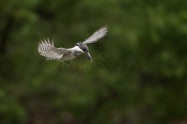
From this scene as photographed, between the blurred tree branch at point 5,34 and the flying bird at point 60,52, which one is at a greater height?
the blurred tree branch at point 5,34

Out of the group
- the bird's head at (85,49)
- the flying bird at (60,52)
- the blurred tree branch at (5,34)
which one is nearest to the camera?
the bird's head at (85,49)

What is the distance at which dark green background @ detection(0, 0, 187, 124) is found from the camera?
1611 centimetres

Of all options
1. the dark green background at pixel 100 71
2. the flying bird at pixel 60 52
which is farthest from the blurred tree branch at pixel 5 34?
the flying bird at pixel 60 52

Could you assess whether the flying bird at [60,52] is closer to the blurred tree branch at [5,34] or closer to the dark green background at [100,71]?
the dark green background at [100,71]

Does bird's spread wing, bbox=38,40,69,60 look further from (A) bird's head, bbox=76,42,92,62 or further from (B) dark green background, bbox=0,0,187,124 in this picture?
(B) dark green background, bbox=0,0,187,124

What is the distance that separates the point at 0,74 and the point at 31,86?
86cm

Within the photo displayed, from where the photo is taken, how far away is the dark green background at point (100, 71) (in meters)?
16.1

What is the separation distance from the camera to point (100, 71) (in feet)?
50.4

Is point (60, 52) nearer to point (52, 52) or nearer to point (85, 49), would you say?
point (52, 52)

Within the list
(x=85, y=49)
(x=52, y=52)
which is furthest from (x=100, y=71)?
(x=85, y=49)

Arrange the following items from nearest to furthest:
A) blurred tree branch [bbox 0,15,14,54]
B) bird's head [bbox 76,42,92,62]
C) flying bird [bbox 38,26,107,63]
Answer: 1. bird's head [bbox 76,42,92,62]
2. flying bird [bbox 38,26,107,63]
3. blurred tree branch [bbox 0,15,14,54]

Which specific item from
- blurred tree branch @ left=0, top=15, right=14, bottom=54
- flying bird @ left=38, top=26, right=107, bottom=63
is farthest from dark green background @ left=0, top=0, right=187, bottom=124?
flying bird @ left=38, top=26, right=107, bottom=63

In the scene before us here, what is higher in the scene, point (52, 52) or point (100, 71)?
point (100, 71)

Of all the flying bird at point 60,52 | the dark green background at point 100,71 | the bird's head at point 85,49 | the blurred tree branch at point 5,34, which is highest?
the blurred tree branch at point 5,34
